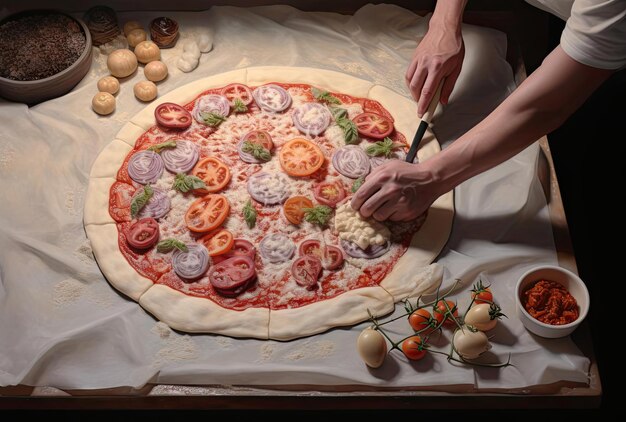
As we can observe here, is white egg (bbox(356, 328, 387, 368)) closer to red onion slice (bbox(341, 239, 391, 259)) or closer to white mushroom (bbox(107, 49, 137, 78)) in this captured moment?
red onion slice (bbox(341, 239, 391, 259))

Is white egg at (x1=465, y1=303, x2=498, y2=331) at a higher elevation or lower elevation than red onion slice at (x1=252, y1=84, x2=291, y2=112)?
lower

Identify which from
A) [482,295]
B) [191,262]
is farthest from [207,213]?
[482,295]

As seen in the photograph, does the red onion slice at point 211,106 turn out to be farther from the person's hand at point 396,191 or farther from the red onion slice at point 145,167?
the person's hand at point 396,191

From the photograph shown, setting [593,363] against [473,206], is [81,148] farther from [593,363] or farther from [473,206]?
[593,363]

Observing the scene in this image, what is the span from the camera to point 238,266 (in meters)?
3.16

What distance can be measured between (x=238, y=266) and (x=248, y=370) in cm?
49

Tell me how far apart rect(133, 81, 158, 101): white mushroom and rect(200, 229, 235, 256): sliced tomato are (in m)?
0.95

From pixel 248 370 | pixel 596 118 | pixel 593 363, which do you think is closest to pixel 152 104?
pixel 248 370

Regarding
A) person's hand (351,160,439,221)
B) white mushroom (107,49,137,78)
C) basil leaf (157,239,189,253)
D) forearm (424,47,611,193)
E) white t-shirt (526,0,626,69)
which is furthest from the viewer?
white mushroom (107,49,137,78)

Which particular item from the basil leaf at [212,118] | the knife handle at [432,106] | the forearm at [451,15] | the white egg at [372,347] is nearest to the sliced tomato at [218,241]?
the basil leaf at [212,118]

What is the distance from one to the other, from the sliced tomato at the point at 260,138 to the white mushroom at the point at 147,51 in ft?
2.57

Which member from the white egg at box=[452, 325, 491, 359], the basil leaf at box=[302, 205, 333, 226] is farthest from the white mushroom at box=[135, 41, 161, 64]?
the white egg at box=[452, 325, 491, 359]

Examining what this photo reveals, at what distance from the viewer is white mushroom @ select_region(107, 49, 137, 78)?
3805mm

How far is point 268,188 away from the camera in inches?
134
